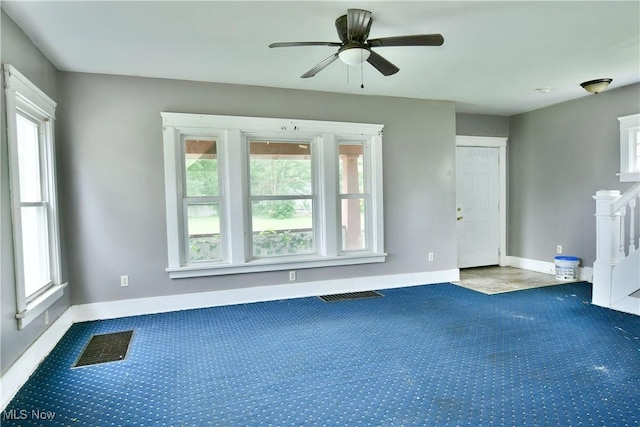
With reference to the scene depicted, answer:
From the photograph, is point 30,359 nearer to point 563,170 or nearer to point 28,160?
point 28,160

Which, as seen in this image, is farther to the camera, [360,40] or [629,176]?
[629,176]

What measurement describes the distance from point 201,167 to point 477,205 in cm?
429

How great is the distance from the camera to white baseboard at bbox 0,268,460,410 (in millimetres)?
2660

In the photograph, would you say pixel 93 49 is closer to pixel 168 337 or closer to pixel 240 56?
pixel 240 56

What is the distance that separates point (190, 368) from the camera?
277 centimetres

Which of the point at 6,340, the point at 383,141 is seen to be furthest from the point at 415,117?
the point at 6,340

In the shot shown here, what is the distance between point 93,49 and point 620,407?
445 cm

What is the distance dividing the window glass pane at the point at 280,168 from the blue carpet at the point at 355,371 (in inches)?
56.4

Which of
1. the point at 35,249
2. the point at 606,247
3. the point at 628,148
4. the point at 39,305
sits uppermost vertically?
the point at 628,148

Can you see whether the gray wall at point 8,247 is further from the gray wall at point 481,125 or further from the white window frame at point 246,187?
the gray wall at point 481,125

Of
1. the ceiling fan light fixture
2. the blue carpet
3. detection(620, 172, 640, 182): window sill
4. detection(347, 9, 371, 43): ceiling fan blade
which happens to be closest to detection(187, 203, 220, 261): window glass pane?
the blue carpet

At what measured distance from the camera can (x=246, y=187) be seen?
4441 mm

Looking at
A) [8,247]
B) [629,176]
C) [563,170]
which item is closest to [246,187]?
[8,247]

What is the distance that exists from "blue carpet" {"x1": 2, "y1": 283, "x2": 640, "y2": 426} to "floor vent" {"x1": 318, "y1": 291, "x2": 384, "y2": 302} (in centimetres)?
49
